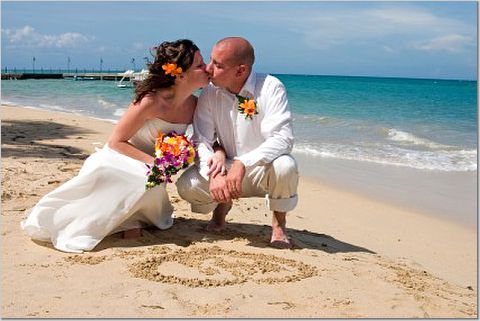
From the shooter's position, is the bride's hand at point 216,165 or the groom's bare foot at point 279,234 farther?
the groom's bare foot at point 279,234

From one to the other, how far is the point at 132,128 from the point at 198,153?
0.59 metres

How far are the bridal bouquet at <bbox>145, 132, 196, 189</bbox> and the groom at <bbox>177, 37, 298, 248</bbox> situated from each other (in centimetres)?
17

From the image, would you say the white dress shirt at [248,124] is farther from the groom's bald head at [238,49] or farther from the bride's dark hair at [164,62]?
the bride's dark hair at [164,62]

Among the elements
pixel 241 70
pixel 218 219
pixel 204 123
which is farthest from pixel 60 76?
pixel 241 70

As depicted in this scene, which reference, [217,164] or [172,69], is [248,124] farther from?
[172,69]

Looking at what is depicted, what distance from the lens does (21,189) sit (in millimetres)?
→ 6484

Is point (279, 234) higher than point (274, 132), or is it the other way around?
point (274, 132)

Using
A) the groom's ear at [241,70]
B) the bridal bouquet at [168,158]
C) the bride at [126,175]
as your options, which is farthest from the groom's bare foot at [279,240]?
the groom's ear at [241,70]

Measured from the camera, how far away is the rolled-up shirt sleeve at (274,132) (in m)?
4.71

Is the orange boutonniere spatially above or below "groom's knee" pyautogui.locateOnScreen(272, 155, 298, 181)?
above

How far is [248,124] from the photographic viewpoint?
4949mm

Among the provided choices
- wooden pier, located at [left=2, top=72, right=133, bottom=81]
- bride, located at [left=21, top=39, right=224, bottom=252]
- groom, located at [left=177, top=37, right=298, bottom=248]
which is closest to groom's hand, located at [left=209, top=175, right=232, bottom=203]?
groom, located at [left=177, top=37, right=298, bottom=248]

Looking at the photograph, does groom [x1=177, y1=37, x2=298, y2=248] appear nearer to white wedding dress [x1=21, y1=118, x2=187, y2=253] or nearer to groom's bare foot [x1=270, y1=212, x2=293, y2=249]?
groom's bare foot [x1=270, y1=212, x2=293, y2=249]

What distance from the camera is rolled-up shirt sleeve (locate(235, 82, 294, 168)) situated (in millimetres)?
4711
